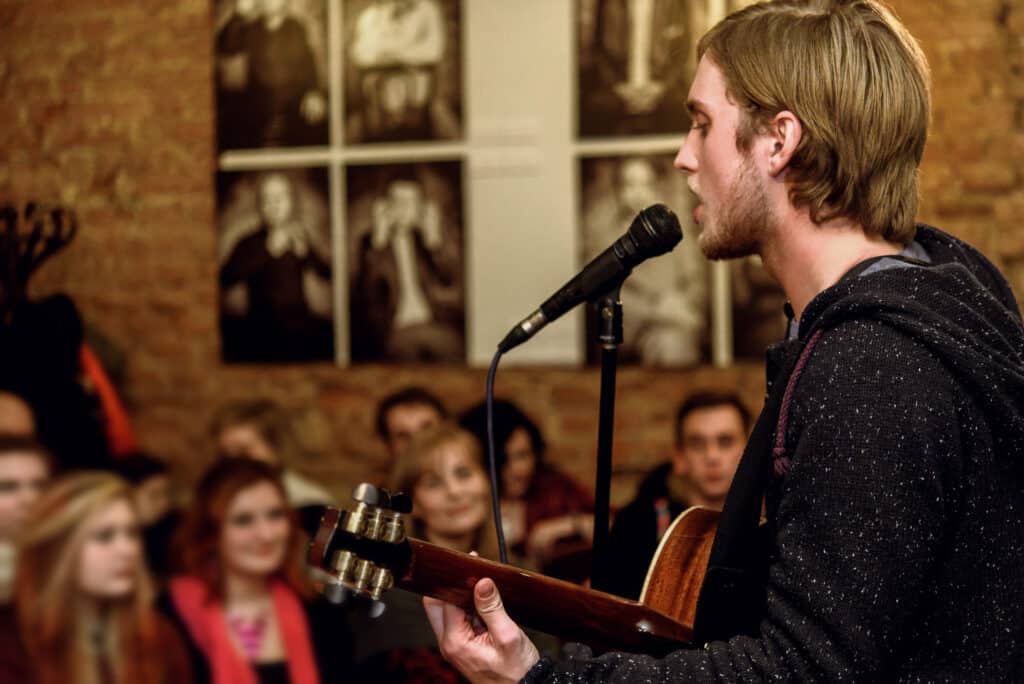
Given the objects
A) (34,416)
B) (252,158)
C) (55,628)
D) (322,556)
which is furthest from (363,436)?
(322,556)

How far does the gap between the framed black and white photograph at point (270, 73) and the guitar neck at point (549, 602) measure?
10.7 ft

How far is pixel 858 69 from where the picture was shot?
141cm

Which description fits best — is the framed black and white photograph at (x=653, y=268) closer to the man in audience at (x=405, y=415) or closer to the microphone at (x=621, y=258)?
the man in audience at (x=405, y=415)

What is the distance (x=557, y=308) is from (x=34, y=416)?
1904 millimetres

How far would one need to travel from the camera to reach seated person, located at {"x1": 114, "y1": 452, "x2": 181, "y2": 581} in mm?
3605

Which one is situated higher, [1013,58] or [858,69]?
[1013,58]

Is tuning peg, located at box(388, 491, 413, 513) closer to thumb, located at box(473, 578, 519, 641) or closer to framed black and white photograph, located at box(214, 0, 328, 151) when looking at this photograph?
thumb, located at box(473, 578, 519, 641)

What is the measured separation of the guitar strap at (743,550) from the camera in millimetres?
1409

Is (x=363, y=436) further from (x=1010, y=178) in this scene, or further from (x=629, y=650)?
(x=629, y=650)

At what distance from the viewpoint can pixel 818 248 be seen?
1448 mm

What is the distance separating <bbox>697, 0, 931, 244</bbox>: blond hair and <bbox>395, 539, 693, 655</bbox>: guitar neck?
51 centimetres

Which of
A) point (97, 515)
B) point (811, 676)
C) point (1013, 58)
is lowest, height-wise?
point (97, 515)

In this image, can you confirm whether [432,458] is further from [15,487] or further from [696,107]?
[696,107]

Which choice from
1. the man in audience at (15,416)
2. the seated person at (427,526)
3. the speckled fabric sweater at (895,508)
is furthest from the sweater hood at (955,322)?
the man in audience at (15,416)
